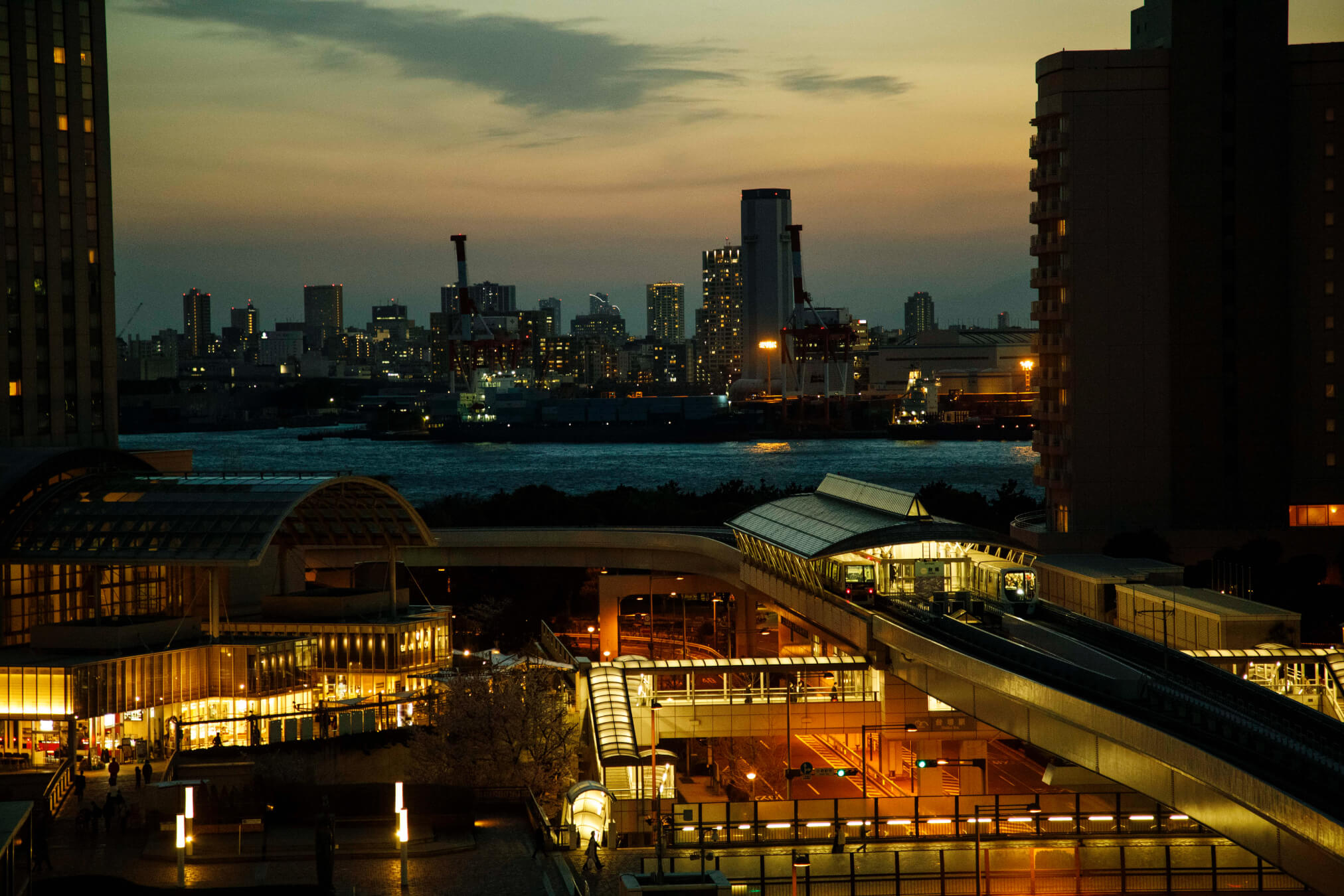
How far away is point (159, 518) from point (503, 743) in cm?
1100

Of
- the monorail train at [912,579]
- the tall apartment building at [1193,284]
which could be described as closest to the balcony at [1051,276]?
the tall apartment building at [1193,284]

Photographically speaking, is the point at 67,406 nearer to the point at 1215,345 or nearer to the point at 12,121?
the point at 12,121

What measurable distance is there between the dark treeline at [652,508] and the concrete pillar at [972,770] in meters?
29.9

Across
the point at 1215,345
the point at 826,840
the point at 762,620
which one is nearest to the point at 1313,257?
the point at 1215,345

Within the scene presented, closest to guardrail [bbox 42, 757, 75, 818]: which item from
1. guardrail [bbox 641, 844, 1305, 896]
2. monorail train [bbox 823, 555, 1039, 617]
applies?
guardrail [bbox 641, 844, 1305, 896]

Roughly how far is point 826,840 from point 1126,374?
2879 cm

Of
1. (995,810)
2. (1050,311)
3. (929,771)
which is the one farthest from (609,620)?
(995,810)

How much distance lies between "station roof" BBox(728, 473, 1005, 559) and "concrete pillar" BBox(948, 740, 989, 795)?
4.24 m

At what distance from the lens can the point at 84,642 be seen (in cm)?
2980

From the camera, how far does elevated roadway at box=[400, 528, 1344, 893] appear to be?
631 inches

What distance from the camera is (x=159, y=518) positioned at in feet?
104

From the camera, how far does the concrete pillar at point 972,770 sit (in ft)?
88.2

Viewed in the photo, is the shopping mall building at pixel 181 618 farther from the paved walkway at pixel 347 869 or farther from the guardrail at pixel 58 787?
the paved walkway at pixel 347 869

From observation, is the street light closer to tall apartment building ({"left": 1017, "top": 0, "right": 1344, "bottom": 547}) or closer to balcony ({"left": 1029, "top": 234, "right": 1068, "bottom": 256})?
tall apartment building ({"left": 1017, "top": 0, "right": 1344, "bottom": 547})
